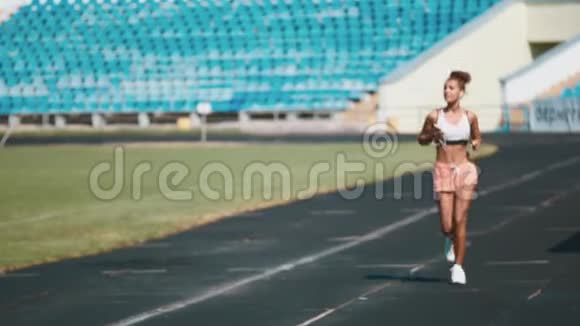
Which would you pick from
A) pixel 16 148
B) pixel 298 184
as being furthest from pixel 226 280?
pixel 16 148

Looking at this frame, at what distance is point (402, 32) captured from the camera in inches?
2621

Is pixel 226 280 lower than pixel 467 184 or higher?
lower

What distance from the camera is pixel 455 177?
13.9m

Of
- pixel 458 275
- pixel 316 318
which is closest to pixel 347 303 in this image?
pixel 316 318

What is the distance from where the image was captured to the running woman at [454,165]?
13805mm

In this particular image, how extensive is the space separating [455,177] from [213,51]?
55.6 m

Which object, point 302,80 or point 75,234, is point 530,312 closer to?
point 75,234

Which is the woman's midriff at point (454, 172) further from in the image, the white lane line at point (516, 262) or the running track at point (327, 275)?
the white lane line at point (516, 262)

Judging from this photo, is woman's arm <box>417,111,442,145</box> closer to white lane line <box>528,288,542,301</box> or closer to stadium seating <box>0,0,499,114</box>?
white lane line <box>528,288,542,301</box>

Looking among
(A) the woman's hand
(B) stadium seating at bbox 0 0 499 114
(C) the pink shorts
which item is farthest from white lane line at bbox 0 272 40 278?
(B) stadium seating at bbox 0 0 499 114

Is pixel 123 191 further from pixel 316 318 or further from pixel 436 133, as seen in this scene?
pixel 316 318

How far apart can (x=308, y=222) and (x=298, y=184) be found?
8.87 m

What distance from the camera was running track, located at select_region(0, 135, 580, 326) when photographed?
12.3 meters

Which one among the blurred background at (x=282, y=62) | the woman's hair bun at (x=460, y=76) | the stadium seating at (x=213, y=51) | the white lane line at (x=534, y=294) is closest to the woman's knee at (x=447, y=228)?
→ the white lane line at (x=534, y=294)
